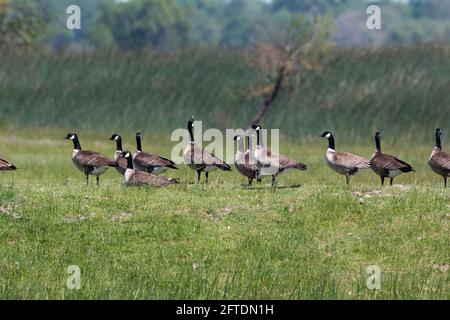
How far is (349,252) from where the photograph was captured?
17.5 m

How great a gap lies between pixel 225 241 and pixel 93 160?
593 centimetres

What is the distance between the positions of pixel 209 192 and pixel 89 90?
3436cm

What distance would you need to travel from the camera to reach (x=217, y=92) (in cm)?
5156

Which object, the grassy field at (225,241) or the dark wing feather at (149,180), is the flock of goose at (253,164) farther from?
the grassy field at (225,241)

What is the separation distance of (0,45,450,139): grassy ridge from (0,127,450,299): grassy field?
25256 mm

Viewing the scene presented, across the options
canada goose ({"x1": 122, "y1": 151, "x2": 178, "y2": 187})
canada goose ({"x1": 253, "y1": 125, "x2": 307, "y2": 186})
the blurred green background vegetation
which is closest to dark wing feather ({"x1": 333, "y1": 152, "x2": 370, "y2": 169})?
canada goose ({"x1": 253, "y1": 125, "x2": 307, "y2": 186})

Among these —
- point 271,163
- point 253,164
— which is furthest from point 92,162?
point 271,163

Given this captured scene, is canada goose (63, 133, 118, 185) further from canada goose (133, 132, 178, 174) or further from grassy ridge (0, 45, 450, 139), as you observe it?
grassy ridge (0, 45, 450, 139)

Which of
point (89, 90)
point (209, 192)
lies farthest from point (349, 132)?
point (209, 192)

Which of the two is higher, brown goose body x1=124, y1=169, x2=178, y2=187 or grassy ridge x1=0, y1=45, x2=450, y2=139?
grassy ridge x1=0, y1=45, x2=450, y2=139

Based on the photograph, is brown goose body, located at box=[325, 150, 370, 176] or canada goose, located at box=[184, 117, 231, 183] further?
canada goose, located at box=[184, 117, 231, 183]

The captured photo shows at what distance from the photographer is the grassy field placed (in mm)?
15633
